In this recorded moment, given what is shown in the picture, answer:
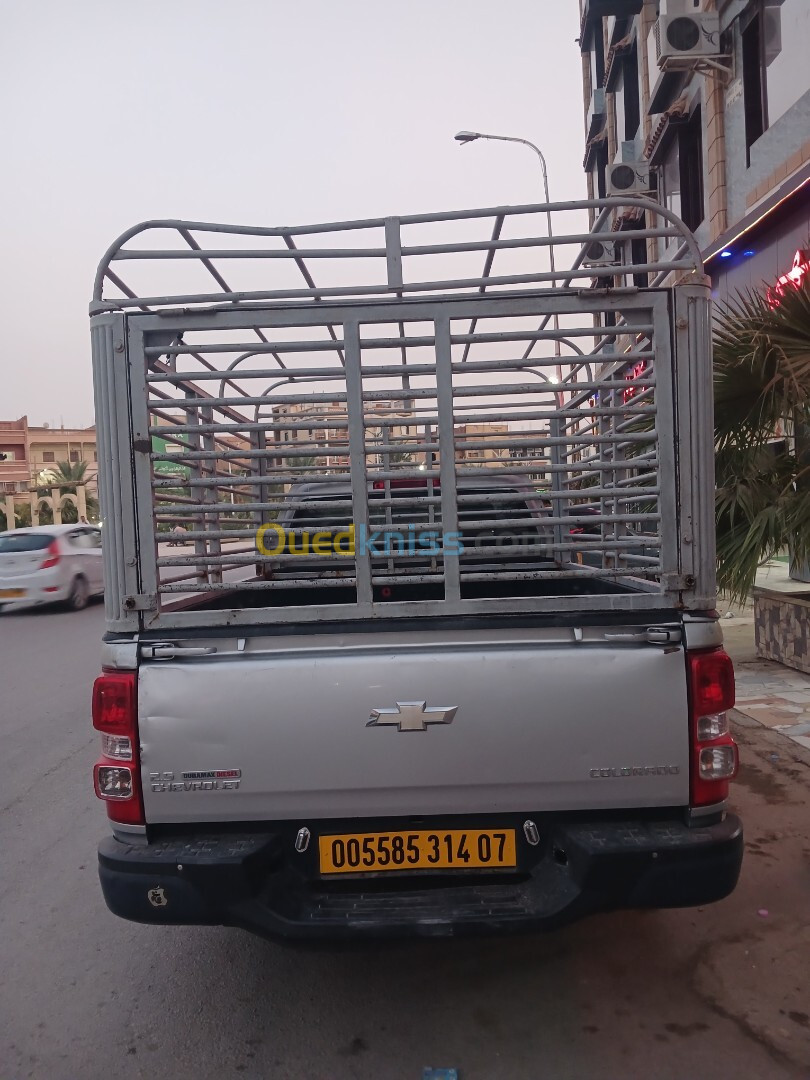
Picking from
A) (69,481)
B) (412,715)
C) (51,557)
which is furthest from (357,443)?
(69,481)

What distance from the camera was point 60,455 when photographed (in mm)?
59094

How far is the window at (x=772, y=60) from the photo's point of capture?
10.5 metres

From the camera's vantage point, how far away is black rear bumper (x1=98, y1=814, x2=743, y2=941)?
2.61 m

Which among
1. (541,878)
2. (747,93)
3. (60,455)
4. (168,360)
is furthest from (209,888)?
(60,455)

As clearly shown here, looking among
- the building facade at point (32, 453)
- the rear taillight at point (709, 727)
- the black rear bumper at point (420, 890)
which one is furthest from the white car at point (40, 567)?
the building facade at point (32, 453)

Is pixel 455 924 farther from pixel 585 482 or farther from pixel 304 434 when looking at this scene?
pixel 304 434

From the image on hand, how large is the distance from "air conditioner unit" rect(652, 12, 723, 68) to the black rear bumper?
13098 millimetres

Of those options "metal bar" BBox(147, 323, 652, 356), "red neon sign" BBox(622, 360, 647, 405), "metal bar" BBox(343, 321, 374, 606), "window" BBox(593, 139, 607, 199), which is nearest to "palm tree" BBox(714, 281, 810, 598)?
"red neon sign" BBox(622, 360, 647, 405)

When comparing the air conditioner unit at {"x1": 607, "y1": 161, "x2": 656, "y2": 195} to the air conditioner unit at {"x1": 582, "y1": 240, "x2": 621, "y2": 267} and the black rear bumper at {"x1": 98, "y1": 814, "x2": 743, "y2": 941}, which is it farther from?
the black rear bumper at {"x1": 98, "y1": 814, "x2": 743, "y2": 941}

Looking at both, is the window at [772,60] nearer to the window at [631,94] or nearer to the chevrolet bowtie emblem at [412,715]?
the window at [631,94]

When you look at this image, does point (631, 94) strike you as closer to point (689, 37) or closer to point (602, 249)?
point (689, 37)

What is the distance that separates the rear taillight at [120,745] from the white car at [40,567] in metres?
12.3

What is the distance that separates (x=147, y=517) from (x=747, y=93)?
42.1 feet

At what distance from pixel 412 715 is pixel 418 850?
1.53ft
